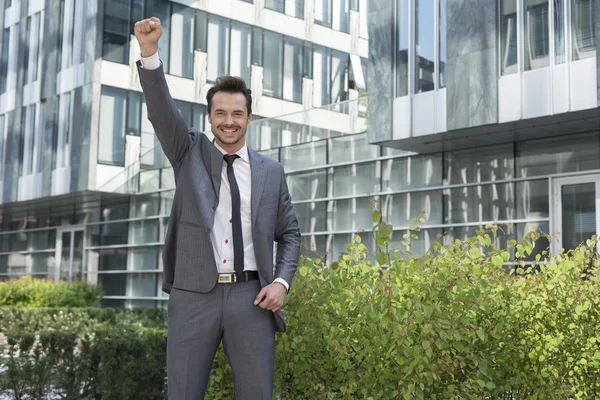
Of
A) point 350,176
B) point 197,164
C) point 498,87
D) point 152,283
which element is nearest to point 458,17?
point 498,87

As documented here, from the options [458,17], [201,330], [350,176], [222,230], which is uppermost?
[458,17]

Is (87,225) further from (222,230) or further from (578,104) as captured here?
(222,230)

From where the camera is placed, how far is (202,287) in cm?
358

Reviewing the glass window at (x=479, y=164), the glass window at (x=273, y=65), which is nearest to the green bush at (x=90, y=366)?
the glass window at (x=479, y=164)

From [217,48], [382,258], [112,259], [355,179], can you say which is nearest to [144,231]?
[112,259]

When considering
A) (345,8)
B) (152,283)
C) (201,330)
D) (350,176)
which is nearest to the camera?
(201,330)

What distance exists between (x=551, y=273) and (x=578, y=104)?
8792 millimetres

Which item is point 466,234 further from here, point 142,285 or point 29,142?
point 29,142

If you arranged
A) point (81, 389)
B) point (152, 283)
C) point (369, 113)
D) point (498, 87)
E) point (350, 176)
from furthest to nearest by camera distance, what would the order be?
1. point (152, 283)
2. point (350, 176)
3. point (369, 113)
4. point (498, 87)
5. point (81, 389)

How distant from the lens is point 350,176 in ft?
61.9

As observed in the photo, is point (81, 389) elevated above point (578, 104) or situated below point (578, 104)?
below

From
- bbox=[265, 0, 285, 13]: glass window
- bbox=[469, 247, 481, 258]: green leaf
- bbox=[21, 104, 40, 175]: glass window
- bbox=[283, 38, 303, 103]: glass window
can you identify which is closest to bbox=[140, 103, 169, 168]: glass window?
bbox=[21, 104, 40, 175]: glass window

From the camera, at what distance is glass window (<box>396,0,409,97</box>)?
16.2 metres

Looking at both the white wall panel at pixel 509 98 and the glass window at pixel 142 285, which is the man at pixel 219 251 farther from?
the glass window at pixel 142 285
